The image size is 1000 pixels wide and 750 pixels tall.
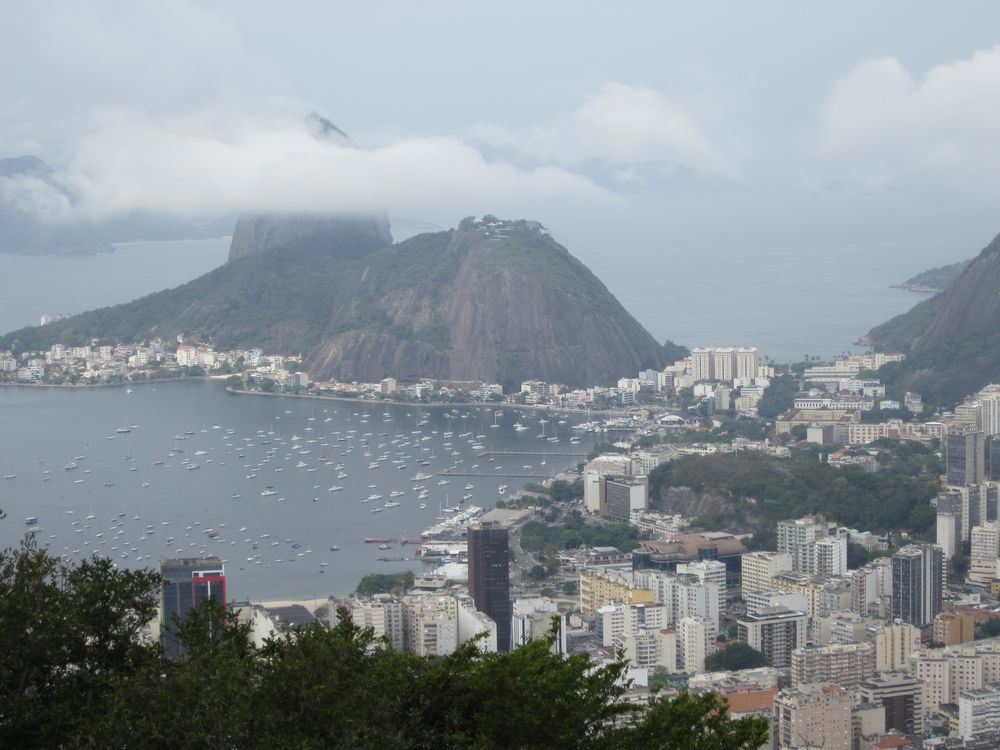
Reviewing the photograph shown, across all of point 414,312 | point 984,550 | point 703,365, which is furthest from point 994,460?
point 414,312

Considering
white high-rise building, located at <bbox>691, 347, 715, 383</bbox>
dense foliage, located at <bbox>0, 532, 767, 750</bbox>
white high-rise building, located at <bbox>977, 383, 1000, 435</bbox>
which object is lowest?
dense foliage, located at <bbox>0, 532, 767, 750</bbox>

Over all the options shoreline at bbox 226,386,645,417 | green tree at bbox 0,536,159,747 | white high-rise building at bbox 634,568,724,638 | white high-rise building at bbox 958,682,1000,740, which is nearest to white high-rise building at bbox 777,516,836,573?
white high-rise building at bbox 634,568,724,638

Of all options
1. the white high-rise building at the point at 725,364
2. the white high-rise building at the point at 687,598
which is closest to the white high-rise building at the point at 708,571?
the white high-rise building at the point at 687,598

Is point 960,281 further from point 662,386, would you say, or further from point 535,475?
point 535,475

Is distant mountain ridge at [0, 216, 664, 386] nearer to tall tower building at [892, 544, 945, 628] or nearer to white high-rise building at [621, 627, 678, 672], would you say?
tall tower building at [892, 544, 945, 628]

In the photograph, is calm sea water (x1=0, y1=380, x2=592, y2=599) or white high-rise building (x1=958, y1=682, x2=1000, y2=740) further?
calm sea water (x1=0, y1=380, x2=592, y2=599)

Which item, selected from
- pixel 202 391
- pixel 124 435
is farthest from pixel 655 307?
pixel 124 435

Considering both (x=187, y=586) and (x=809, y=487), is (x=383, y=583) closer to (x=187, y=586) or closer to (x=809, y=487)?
(x=187, y=586)
